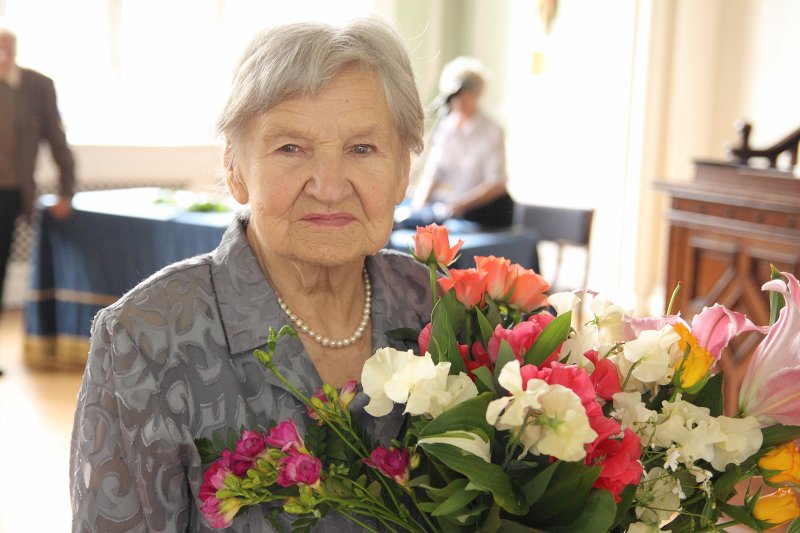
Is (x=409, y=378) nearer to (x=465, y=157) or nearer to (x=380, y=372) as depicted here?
(x=380, y=372)

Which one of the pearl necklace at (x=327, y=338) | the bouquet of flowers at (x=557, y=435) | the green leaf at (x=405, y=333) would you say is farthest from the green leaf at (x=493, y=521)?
the pearl necklace at (x=327, y=338)


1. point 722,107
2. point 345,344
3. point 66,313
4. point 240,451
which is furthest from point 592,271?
point 240,451

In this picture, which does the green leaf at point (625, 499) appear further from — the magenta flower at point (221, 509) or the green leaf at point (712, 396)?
the magenta flower at point (221, 509)

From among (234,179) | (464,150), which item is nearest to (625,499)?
(234,179)

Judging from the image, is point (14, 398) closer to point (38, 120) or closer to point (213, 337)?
point (38, 120)

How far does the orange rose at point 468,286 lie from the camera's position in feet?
3.42

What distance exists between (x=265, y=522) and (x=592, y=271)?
21.3 feet

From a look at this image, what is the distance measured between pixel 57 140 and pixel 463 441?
204 inches

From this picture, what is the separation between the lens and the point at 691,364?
2.97ft

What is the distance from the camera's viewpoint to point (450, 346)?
3.05 feet

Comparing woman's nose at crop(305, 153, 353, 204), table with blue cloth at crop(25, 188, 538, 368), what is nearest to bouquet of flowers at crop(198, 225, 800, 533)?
woman's nose at crop(305, 153, 353, 204)

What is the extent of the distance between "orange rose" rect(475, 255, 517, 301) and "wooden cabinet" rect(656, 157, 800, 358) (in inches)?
106

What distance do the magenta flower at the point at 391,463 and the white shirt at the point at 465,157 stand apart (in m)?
4.97

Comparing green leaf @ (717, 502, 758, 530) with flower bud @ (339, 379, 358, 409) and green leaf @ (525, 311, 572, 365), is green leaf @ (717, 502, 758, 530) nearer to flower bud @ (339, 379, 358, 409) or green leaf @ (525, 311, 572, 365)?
green leaf @ (525, 311, 572, 365)
